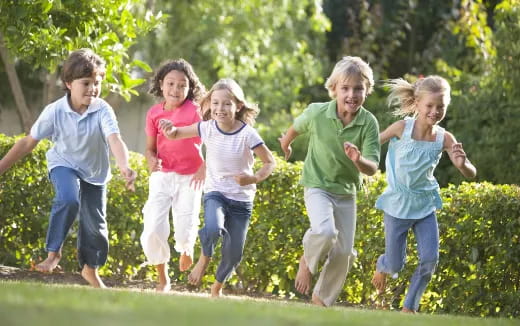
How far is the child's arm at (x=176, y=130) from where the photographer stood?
7742 mm

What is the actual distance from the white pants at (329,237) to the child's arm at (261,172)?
12.3 inches

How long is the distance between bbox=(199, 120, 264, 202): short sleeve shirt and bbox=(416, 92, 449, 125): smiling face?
119 centimetres

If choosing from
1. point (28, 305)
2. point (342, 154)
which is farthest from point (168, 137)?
point (28, 305)

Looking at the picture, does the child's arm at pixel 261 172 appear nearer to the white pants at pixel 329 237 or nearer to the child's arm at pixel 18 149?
the white pants at pixel 329 237

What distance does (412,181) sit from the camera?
7.66 meters

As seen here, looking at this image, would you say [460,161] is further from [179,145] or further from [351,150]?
[179,145]

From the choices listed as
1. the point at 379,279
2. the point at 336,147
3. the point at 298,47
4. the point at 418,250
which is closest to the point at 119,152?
the point at 336,147

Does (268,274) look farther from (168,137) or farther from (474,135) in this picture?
(474,135)

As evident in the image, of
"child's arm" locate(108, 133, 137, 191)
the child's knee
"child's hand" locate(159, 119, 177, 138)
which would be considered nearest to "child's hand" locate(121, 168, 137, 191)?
"child's arm" locate(108, 133, 137, 191)

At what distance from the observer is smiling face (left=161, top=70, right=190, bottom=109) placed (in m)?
8.41

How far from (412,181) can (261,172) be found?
1083 millimetres

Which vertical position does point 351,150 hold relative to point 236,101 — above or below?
below

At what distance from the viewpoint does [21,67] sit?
16703mm

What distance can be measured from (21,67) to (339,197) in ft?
33.5
